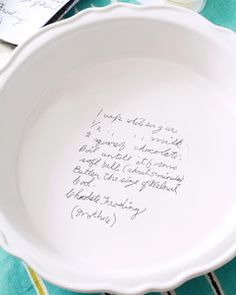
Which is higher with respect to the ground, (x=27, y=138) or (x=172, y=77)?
(x=172, y=77)

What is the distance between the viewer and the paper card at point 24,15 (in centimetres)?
61

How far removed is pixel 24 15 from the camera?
625 millimetres

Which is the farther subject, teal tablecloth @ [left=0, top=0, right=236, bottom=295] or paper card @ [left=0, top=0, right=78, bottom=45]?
paper card @ [left=0, top=0, right=78, bottom=45]

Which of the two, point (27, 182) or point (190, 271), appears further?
point (27, 182)

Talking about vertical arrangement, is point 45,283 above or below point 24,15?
below

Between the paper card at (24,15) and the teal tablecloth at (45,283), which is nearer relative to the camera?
the teal tablecloth at (45,283)

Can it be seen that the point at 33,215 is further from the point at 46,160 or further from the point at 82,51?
the point at 82,51

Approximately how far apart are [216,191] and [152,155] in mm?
81

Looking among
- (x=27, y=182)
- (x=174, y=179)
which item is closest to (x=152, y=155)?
(x=174, y=179)

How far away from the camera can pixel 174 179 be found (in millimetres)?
512

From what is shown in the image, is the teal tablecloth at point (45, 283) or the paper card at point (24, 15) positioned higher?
the paper card at point (24, 15)

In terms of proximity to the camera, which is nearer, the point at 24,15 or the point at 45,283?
the point at 45,283

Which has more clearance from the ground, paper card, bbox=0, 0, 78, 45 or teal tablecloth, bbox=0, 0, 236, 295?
paper card, bbox=0, 0, 78, 45

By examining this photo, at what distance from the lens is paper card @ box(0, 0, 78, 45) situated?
0.61 meters
